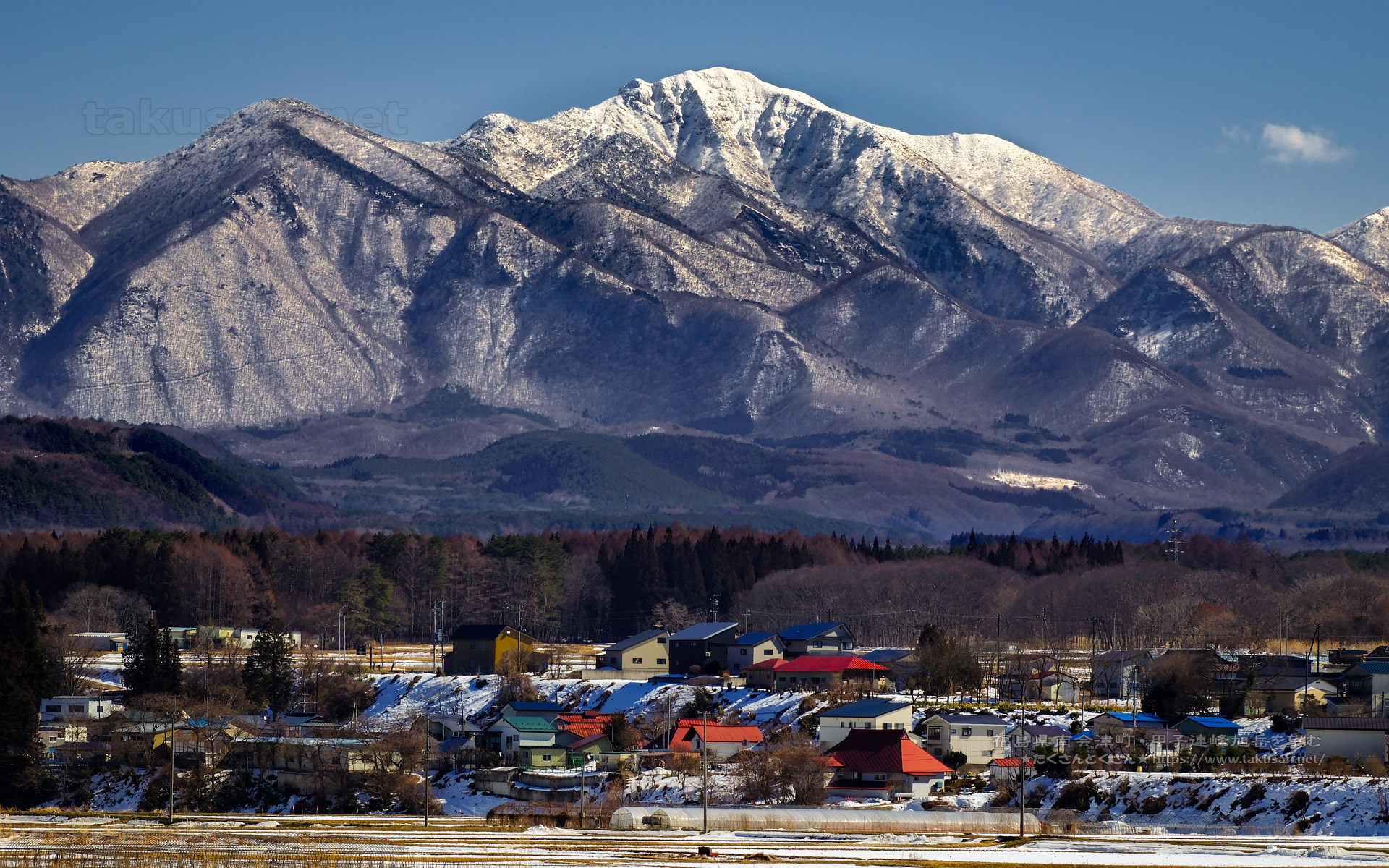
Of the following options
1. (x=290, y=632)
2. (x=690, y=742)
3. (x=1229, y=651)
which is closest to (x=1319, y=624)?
(x=1229, y=651)

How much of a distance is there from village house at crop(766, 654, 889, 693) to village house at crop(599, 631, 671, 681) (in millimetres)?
14104

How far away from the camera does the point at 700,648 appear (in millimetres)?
144875

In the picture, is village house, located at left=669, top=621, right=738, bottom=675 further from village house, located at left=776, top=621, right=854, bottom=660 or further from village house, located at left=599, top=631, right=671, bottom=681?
village house, located at left=776, top=621, right=854, bottom=660

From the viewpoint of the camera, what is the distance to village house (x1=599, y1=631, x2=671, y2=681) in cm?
14225

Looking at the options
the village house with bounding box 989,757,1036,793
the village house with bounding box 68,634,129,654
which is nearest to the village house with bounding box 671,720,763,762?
the village house with bounding box 989,757,1036,793

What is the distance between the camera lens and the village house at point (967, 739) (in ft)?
335

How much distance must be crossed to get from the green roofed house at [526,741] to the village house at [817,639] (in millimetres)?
34666

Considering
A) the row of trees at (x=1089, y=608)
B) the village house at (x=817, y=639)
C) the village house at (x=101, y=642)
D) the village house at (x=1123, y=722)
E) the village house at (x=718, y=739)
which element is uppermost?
the row of trees at (x=1089, y=608)

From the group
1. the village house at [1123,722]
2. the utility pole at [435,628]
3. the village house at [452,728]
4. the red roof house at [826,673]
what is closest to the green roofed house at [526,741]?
the village house at [452,728]

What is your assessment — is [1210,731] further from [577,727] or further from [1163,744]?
[577,727]

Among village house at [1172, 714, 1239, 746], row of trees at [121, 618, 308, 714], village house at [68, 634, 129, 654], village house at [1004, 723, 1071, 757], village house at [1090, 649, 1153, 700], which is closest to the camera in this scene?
village house at [1004, 723, 1071, 757]

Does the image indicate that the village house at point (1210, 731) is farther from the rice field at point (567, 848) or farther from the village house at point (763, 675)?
the village house at point (763, 675)

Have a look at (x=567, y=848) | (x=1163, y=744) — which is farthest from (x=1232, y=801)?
(x=567, y=848)

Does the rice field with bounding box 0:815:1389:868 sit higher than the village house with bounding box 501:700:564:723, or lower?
lower
